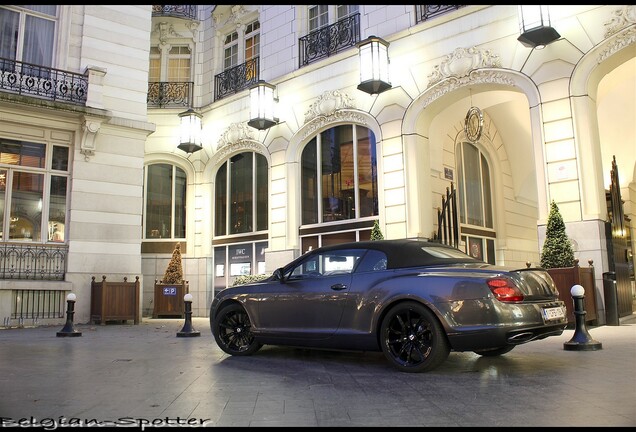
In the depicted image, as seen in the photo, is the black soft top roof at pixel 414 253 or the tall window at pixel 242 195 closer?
the black soft top roof at pixel 414 253

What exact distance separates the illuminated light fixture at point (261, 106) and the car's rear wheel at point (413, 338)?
1073 cm

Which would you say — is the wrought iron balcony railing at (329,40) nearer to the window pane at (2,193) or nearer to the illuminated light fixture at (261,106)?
the illuminated light fixture at (261,106)

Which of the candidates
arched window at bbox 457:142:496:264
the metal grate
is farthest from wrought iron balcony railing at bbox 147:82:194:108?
arched window at bbox 457:142:496:264

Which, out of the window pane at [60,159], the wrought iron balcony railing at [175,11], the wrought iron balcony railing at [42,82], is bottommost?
the window pane at [60,159]

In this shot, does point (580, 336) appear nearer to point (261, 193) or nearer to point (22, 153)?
point (261, 193)

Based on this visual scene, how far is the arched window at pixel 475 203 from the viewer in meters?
15.5

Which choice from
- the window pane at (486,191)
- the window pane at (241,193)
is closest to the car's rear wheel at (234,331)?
the window pane at (241,193)

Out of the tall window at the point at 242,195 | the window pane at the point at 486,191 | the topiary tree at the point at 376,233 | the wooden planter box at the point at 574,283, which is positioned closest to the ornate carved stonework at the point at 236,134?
the tall window at the point at 242,195

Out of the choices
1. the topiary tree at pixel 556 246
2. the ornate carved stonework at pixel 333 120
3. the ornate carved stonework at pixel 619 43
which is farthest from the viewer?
the ornate carved stonework at pixel 333 120

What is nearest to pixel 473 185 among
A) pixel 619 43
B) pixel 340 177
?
pixel 340 177

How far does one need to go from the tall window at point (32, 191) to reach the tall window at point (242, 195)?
5195mm

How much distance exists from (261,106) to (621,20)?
9168 mm

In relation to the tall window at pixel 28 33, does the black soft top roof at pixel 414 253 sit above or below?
below

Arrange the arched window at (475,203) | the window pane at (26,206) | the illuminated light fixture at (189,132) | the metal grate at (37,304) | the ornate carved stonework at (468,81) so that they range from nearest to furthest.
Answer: the ornate carved stonework at (468,81)
the metal grate at (37,304)
the window pane at (26,206)
the arched window at (475,203)
the illuminated light fixture at (189,132)
